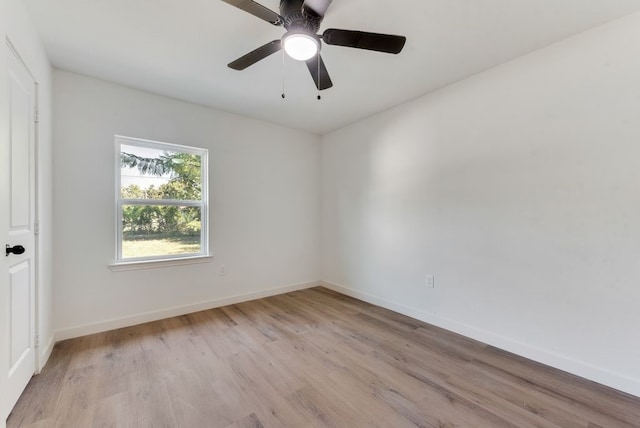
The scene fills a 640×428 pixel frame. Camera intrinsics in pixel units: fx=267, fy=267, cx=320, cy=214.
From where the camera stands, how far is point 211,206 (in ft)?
10.7

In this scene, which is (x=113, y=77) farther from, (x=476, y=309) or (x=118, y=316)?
(x=476, y=309)

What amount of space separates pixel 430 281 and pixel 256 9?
274cm

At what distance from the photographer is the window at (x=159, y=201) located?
2764mm

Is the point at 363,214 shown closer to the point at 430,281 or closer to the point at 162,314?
the point at 430,281

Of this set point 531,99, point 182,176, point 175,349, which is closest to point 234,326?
point 175,349

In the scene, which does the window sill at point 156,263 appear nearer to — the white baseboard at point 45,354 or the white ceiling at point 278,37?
the white baseboard at point 45,354

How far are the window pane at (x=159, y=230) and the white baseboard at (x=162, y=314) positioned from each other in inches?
24.6

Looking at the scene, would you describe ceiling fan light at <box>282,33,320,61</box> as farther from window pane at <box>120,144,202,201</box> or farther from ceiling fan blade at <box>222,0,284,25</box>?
window pane at <box>120,144,202,201</box>

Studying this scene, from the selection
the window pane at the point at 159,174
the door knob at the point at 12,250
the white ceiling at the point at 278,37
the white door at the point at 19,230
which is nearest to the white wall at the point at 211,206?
the window pane at the point at 159,174

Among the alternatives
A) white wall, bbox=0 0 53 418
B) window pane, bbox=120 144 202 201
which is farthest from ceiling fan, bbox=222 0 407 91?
window pane, bbox=120 144 202 201

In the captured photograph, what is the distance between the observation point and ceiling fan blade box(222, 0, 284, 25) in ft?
4.38

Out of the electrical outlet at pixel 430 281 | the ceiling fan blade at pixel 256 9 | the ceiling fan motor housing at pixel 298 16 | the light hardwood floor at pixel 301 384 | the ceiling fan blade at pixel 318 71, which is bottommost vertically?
the light hardwood floor at pixel 301 384

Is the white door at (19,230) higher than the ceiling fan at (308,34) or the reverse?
the reverse

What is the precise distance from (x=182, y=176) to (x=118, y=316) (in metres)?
1.59
